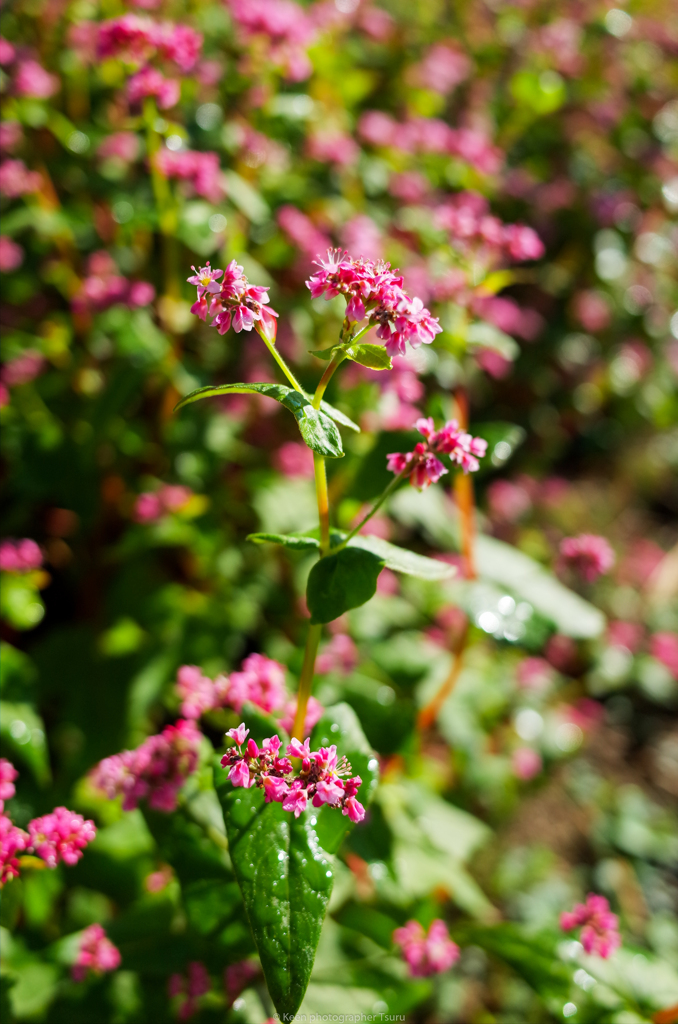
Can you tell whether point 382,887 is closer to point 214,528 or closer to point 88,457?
point 214,528

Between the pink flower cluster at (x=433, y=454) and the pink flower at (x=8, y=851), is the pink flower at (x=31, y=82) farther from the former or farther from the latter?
the pink flower at (x=8, y=851)

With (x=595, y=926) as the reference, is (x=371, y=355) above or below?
above

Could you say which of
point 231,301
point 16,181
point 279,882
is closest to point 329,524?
point 231,301

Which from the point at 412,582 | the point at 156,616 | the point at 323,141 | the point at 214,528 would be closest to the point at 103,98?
the point at 323,141

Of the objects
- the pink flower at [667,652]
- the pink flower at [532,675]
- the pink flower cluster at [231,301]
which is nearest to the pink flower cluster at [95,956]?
the pink flower cluster at [231,301]

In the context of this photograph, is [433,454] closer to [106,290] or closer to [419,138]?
[106,290]

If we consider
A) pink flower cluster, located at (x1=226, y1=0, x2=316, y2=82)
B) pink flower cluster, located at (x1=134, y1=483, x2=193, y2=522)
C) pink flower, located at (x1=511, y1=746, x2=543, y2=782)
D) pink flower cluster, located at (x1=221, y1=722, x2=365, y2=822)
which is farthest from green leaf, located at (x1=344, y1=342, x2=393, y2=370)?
pink flower, located at (x1=511, y1=746, x2=543, y2=782)
